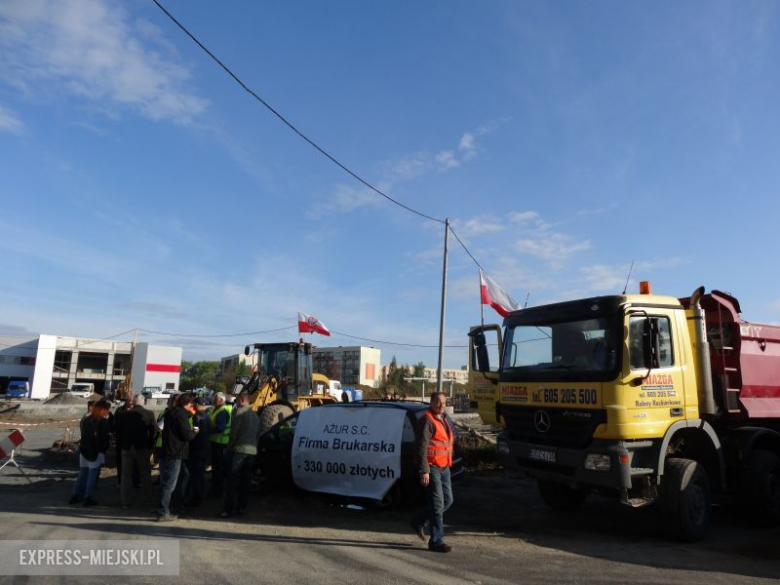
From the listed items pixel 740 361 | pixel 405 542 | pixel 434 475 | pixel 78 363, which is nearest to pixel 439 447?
pixel 434 475

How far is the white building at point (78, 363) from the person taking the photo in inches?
2581

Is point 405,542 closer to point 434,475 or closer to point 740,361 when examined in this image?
point 434,475

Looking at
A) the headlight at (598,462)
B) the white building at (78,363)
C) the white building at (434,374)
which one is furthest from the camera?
the white building at (434,374)

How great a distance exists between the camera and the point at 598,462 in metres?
6.46

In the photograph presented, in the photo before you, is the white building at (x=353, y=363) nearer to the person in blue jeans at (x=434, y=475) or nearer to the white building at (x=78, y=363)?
the white building at (x=78, y=363)

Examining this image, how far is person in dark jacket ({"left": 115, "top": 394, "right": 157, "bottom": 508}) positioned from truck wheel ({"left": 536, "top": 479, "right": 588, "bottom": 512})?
6.25 meters

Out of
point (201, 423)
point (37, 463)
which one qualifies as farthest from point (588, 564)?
point (37, 463)

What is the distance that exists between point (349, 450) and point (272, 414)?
3180 mm

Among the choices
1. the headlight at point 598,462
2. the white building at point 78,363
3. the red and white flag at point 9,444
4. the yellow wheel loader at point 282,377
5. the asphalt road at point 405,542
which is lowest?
the asphalt road at point 405,542

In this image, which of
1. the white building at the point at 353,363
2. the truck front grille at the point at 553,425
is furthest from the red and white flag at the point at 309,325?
the white building at the point at 353,363

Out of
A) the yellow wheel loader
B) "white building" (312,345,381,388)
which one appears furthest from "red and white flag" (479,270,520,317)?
"white building" (312,345,381,388)

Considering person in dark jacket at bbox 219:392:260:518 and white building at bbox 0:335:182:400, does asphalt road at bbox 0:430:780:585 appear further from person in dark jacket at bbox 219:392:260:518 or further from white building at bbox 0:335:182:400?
white building at bbox 0:335:182:400

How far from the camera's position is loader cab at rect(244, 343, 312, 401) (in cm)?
1537

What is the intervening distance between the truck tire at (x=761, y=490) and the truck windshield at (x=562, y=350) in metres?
2.89
